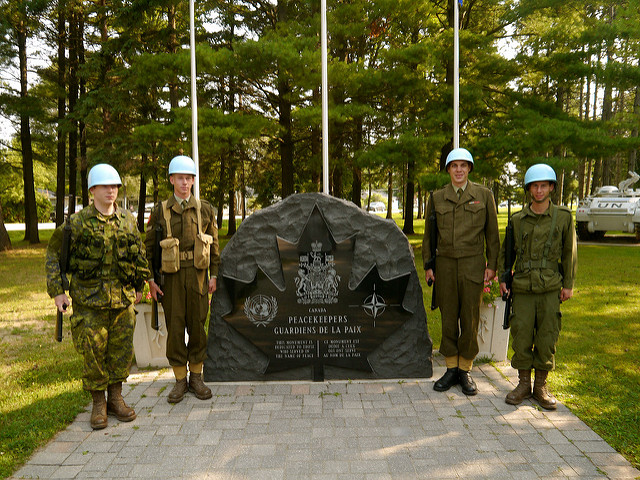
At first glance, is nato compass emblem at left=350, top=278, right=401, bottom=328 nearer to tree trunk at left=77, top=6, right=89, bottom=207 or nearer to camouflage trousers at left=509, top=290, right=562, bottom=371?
camouflage trousers at left=509, top=290, right=562, bottom=371

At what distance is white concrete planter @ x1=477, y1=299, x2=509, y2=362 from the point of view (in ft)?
17.5

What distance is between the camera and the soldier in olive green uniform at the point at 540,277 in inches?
162

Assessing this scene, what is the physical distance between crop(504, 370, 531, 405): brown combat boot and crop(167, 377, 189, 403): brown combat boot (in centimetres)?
293

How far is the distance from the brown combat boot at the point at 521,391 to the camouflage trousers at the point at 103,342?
3.34 meters

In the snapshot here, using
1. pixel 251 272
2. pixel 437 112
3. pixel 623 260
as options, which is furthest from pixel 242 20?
pixel 251 272

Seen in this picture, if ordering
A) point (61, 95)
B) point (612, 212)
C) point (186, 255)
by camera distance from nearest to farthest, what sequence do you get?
point (186, 255), point (612, 212), point (61, 95)

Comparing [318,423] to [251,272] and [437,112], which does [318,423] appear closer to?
[251,272]

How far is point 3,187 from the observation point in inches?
1206

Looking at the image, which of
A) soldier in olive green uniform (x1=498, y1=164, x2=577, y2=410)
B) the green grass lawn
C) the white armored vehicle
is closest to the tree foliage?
the white armored vehicle

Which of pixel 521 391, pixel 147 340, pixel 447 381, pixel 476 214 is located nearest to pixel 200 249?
pixel 147 340

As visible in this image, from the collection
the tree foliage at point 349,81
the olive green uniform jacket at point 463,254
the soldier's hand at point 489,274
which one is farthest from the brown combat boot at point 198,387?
the tree foliage at point 349,81

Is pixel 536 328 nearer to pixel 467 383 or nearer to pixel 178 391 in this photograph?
pixel 467 383

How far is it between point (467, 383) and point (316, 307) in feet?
5.25

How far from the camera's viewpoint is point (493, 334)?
17.6ft
